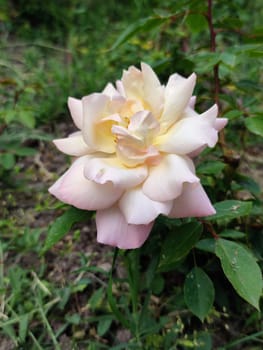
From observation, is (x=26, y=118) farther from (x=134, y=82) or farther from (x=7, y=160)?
(x=134, y=82)

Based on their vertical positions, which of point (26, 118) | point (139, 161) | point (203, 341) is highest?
point (139, 161)

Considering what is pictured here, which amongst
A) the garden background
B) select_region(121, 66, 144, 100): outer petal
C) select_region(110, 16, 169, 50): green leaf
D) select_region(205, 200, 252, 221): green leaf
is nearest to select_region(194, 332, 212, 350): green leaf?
the garden background

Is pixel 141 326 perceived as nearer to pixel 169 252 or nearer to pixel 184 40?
pixel 169 252

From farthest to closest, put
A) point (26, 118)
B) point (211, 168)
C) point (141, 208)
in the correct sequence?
point (26, 118) → point (211, 168) → point (141, 208)

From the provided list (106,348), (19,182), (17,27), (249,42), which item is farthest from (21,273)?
(17,27)

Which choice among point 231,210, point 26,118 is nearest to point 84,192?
point 231,210

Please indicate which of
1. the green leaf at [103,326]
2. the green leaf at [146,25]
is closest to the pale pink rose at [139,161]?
the green leaf at [146,25]
